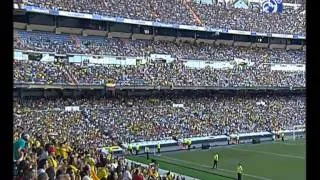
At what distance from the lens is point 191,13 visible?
40000 millimetres

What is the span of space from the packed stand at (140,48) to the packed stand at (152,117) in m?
3.54

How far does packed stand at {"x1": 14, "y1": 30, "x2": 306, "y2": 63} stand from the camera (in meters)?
29.9

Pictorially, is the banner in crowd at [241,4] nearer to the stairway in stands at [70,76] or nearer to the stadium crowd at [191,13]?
the stadium crowd at [191,13]

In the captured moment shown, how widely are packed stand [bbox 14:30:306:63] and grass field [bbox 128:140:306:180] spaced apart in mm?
10086

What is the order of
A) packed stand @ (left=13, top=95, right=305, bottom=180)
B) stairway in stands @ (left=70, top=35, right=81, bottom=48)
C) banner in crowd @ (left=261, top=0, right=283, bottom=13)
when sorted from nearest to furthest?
packed stand @ (left=13, top=95, right=305, bottom=180) < stairway in stands @ (left=70, top=35, right=81, bottom=48) < banner in crowd @ (left=261, top=0, right=283, bottom=13)

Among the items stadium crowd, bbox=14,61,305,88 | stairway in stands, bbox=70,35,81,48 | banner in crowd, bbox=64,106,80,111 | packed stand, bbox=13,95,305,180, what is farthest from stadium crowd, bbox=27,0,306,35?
banner in crowd, bbox=64,106,80,111

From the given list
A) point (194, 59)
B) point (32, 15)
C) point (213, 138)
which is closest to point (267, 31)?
point (194, 59)

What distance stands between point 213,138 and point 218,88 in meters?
6.69

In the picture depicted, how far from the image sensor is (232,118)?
32.7 m

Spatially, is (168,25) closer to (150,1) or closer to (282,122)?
(150,1)

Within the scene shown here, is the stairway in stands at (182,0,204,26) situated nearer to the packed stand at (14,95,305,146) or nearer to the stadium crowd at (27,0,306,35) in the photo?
the stadium crowd at (27,0,306,35)

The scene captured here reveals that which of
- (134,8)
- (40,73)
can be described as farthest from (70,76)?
(134,8)

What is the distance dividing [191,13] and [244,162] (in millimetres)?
19745

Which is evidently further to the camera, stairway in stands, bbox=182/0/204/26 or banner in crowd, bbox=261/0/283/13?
banner in crowd, bbox=261/0/283/13
